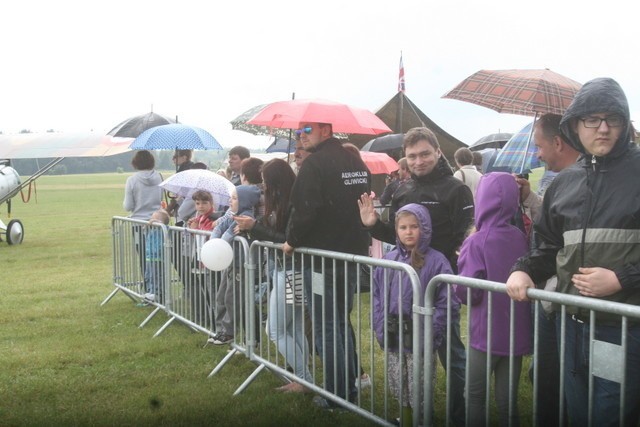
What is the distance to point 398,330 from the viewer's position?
4348mm

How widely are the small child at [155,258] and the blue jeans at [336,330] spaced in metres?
3.53

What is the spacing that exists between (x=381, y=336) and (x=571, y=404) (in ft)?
4.59

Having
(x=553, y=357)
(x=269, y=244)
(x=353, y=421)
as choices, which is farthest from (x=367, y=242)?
(x=553, y=357)

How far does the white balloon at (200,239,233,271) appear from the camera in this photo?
6.04 metres

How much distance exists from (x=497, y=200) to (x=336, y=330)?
1.54 m

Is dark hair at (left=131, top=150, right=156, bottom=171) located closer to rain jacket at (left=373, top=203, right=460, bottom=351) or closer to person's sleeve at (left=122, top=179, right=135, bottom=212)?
person's sleeve at (left=122, top=179, right=135, bottom=212)

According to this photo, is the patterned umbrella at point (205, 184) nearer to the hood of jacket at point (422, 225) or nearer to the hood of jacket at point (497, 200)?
the hood of jacket at point (422, 225)

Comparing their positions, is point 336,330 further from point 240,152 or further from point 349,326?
point 240,152

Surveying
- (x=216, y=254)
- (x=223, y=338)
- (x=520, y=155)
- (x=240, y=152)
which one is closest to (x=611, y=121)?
A: (x=520, y=155)

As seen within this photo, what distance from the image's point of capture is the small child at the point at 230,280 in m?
6.43

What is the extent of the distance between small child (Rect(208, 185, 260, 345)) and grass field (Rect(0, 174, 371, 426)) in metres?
0.30

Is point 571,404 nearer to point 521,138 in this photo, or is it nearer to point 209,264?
point 209,264

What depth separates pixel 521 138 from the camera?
22.7ft

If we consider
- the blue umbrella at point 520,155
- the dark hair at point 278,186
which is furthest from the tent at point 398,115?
the dark hair at point 278,186
